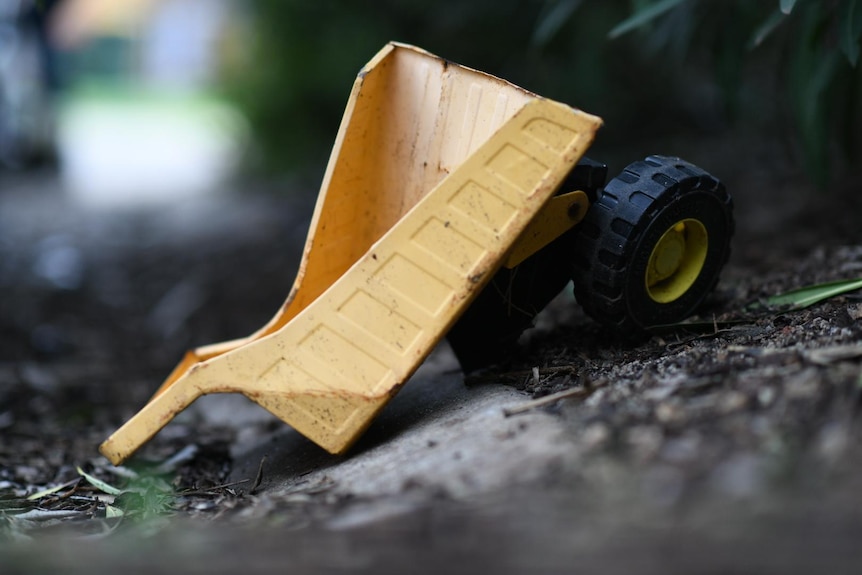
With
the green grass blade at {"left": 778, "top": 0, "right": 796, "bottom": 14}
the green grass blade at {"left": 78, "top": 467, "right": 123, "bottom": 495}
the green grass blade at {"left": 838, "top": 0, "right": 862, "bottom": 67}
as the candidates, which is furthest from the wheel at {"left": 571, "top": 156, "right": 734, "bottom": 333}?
the green grass blade at {"left": 78, "top": 467, "right": 123, "bottom": 495}

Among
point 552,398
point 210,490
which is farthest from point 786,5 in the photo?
point 210,490

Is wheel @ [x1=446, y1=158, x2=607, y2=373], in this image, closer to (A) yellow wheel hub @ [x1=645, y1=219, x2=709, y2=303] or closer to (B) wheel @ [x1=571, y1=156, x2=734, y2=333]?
(B) wheel @ [x1=571, y1=156, x2=734, y2=333]

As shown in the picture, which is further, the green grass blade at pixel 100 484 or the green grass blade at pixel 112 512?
the green grass blade at pixel 100 484

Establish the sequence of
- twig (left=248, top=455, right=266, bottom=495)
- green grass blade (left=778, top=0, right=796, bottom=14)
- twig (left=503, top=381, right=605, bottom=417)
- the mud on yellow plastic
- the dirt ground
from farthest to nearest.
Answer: green grass blade (left=778, top=0, right=796, bottom=14)
twig (left=248, top=455, right=266, bottom=495)
the mud on yellow plastic
twig (left=503, top=381, right=605, bottom=417)
the dirt ground

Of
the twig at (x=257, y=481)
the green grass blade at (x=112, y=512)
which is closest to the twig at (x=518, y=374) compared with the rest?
the twig at (x=257, y=481)

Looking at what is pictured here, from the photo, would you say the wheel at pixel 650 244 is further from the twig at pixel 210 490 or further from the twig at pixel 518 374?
the twig at pixel 210 490

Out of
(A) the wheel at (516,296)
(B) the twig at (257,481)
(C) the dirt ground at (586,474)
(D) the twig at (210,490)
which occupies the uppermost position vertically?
(A) the wheel at (516,296)
